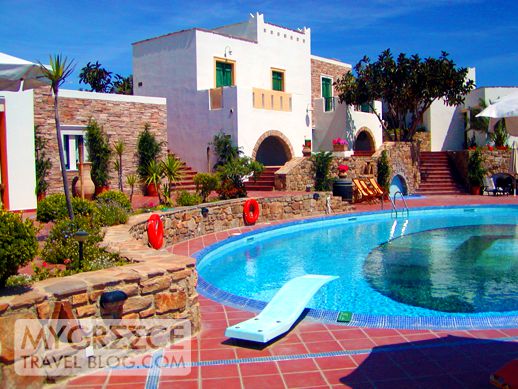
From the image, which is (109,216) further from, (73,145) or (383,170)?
(383,170)

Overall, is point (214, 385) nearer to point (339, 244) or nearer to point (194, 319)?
point (194, 319)

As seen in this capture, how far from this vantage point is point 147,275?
4988 millimetres

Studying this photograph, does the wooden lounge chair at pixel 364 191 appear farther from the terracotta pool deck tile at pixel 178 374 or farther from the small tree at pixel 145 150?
the terracotta pool deck tile at pixel 178 374

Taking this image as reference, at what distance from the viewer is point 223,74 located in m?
22.6

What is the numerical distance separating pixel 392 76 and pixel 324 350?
815 inches

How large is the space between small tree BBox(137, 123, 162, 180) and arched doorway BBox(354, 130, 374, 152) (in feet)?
39.7

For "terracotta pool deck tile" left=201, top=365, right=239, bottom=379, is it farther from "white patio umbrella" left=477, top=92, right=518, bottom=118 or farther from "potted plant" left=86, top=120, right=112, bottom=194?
"potted plant" left=86, top=120, right=112, bottom=194

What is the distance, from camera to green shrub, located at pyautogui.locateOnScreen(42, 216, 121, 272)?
20.8 ft

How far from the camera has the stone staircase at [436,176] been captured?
23.9 meters

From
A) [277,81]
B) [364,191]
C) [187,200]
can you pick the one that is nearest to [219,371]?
[187,200]

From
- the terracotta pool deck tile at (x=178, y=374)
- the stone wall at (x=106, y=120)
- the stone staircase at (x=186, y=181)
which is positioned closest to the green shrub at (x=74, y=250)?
the terracotta pool deck tile at (x=178, y=374)

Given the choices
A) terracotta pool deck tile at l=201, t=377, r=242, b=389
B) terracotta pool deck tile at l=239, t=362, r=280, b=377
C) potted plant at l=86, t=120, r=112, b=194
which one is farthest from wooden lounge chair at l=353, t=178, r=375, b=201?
terracotta pool deck tile at l=201, t=377, r=242, b=389

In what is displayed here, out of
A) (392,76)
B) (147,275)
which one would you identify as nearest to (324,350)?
(147,275)

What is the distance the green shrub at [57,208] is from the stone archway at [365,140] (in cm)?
1766
